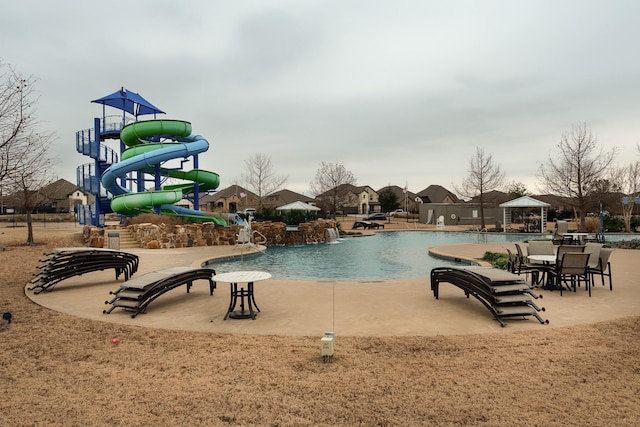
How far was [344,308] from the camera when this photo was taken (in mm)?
6238

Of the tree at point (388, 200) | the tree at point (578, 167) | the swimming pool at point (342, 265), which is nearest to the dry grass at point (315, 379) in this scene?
the swimming pool at point (342, 265)

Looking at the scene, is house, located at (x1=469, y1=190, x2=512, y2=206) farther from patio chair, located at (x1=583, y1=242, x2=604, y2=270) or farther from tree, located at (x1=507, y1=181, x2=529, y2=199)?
patio chair, located at (x1=583, y1=242, x2=604, y2=270)

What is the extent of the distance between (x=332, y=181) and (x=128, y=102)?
24.7 metres

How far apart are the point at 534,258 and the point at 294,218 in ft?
58.8

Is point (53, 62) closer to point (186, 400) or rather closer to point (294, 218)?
point (186, 400)

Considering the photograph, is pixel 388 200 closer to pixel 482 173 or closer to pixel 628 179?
pixel 482 173

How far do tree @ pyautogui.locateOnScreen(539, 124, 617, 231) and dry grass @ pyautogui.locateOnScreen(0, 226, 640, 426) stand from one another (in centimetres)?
2230

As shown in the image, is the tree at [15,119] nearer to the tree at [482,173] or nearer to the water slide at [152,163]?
the water slide at [152,163]

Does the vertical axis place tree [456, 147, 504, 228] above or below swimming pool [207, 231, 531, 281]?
above

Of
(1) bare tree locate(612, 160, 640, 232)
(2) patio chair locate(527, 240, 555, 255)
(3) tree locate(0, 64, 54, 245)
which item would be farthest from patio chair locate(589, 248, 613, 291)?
(1) bare tree locate(612, 160, 640, 232)

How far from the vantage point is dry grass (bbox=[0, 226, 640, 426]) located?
2943 millimetres

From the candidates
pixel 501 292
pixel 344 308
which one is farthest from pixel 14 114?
pixel 501 292

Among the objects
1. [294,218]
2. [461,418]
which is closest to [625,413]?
[461,418]

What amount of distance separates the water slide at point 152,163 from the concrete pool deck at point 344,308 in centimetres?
1235
